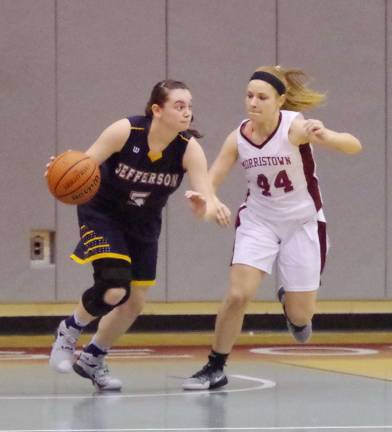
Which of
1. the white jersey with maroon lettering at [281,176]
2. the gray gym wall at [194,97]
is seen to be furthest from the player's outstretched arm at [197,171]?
the gray gym wall at [194,97]

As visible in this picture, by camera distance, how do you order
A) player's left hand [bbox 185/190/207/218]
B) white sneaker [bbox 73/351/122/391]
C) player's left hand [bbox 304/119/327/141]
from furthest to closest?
white sneaker [bbox 73/351/122/391] → player's left hand [bbox 304/119/327/141] → player's left hand [bbox 185/190/207/218]

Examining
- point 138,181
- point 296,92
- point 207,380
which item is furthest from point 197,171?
point 207,380

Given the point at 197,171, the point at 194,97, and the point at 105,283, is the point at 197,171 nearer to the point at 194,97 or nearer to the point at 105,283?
the point at 105,283

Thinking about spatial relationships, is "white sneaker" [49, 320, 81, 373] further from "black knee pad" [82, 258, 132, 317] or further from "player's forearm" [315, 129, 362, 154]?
"player's forearm" [315, 129, 362, 154]

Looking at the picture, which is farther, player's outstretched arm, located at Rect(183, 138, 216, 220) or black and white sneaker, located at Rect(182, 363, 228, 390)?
black and white sneaker, located at Rect(182, 363, 228, 390)

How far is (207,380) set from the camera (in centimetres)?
768

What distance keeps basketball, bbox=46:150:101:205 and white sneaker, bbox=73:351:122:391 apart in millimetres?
969

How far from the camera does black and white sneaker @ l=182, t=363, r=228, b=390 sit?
7.65 meters

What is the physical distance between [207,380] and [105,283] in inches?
34.2

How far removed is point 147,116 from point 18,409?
1893mm

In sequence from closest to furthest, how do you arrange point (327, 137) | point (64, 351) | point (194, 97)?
point (327, 137) → point (64, 351) → point (194, 97)

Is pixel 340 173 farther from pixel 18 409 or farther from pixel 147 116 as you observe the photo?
pixel 18 409

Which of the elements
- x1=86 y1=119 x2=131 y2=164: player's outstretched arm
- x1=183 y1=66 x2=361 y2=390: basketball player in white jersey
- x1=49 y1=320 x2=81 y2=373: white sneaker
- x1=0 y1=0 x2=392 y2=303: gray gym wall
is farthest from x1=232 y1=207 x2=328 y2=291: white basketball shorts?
x1=0 y1=0 x2=392 y2=303: gray gym wall

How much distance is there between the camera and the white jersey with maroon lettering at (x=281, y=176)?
7.67 m
